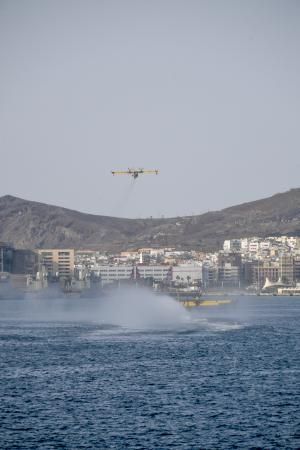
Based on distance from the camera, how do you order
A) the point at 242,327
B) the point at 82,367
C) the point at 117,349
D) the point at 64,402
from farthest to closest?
the point at 242,327 < the point at 117,349 < the point at 82,367 < the point at 64,402

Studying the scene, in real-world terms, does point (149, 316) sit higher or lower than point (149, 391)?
higher

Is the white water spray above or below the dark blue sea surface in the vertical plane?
above

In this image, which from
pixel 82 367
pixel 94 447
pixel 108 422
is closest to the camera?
Result: pixel 94 447

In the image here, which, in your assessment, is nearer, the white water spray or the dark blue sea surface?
the dark blue sea surface

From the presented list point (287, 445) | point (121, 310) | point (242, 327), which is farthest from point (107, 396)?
point (121, 310)

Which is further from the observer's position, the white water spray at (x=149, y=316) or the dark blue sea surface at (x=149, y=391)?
the white water spray at (x=149, y=316)

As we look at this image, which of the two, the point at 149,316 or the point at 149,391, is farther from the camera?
the point at 149,316

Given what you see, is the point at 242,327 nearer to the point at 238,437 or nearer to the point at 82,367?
the point at 82,367

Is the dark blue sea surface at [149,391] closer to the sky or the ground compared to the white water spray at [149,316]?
closer to the ground
